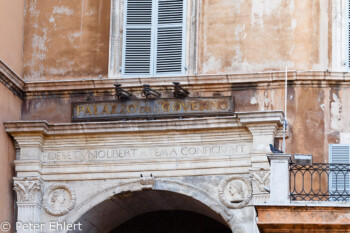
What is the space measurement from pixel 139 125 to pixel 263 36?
8.57 ft

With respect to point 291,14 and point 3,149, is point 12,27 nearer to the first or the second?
point 3,149

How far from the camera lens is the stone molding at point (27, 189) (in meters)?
21.7

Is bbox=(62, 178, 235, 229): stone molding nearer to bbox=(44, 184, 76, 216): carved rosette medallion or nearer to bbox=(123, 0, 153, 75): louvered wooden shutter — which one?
bbox=(44, 184, 76, 216): carved rosette medallion

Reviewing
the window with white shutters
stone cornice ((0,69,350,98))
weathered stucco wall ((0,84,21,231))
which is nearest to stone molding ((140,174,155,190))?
stone cornice ((0,69,350,98))

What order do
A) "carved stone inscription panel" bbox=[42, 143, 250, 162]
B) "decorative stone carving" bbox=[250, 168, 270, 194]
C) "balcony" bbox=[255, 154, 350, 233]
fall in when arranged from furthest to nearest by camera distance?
1. "carved stone inscription panel" bbox=[42, 143, 250, 162]
2. "decorative stone carving" bbox=[250, 168, 270, 194]
3. "balcony" bbox=[255, 154, 350, 233]

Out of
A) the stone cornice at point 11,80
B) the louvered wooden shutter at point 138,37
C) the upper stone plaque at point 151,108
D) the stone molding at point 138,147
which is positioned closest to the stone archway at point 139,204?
the stone molding at point 138,147

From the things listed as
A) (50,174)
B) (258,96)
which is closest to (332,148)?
(258,96)

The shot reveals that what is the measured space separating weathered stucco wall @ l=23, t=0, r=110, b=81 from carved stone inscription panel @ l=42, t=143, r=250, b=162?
1405mm

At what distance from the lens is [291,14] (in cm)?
2181

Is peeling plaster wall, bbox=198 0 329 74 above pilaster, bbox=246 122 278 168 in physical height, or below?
above

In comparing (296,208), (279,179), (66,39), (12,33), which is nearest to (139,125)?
(66,39)

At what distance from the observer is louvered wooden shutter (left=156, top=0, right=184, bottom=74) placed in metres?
22.1

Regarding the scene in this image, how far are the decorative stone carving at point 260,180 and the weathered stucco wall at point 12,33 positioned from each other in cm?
466

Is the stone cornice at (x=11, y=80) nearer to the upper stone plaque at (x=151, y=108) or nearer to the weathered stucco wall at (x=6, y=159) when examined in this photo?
the weathered stucco wall at (x=6, y=159)
